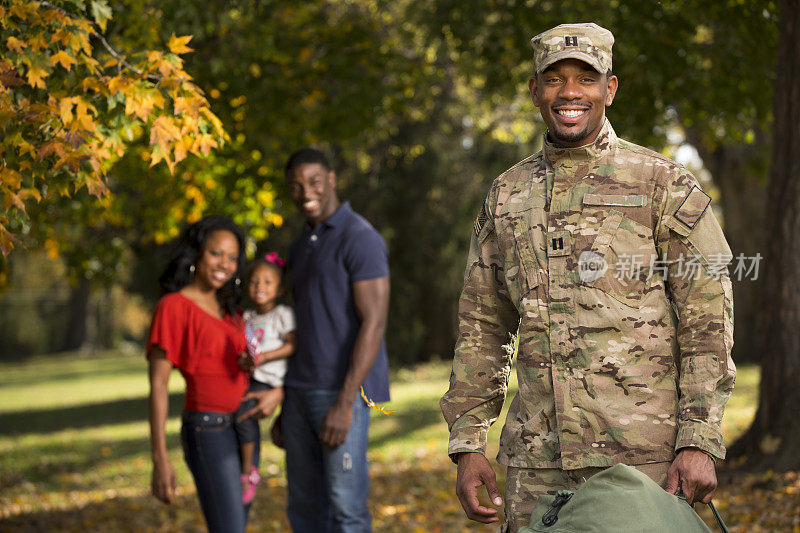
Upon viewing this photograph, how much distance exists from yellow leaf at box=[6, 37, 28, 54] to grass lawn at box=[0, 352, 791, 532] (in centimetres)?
479

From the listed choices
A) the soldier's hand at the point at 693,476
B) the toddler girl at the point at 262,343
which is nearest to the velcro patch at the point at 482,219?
the soldier's hand at the point at 693,476

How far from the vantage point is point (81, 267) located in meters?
10.7

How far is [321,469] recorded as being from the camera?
4785mm

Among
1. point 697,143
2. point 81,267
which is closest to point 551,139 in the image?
point 81,267

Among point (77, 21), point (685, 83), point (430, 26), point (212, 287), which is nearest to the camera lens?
point (77, 21)

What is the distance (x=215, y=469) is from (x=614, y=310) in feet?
7.95

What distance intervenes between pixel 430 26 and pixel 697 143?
6643mm

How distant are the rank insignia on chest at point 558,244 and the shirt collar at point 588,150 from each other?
9.1 inches

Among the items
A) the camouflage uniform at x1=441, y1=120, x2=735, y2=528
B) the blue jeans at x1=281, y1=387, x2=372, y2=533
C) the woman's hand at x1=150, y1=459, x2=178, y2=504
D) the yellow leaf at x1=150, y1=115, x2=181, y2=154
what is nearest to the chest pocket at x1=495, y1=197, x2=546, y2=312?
the camouflage uniform at x1=441, y1=120, x2=735, y2=528

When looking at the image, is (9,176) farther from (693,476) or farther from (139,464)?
(139,464)

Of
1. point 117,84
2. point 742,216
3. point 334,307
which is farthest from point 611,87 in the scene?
point 742,216

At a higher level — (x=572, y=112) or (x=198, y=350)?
(x=572, y=112)

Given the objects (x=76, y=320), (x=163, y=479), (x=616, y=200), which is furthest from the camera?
(x=76, y=320)

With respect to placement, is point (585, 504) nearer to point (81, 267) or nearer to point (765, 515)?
point (765, 515)
